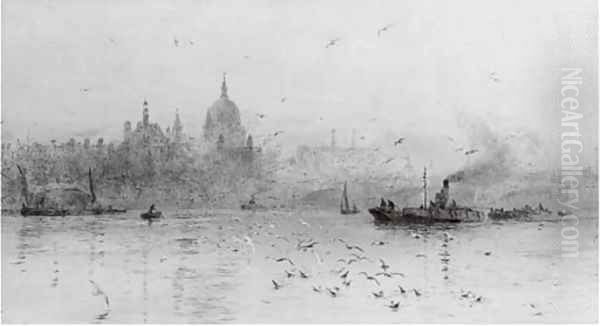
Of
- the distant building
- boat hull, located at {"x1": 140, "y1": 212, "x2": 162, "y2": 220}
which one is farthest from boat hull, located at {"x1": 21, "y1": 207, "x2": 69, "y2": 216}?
the distant building

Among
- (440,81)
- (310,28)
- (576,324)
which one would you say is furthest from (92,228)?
(576,324)

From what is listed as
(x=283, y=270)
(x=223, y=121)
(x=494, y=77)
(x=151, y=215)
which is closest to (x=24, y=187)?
(x=151, y=215)

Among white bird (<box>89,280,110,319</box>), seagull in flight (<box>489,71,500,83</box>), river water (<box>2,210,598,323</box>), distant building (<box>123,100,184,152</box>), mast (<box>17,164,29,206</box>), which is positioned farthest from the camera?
seagull in flight (<box>489,71,500,83</box>)

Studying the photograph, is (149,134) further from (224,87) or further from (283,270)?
(283,270)

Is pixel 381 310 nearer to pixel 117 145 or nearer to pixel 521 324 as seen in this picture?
pixel 521 324

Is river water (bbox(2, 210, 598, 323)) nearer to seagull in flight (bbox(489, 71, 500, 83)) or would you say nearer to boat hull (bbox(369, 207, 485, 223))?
boat hull (bbox(369, 207, 485, 223))
